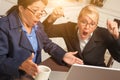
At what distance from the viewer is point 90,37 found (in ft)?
7.14

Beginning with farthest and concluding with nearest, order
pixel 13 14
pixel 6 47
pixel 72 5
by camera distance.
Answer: pixel 72 5 → pixel 13 14 → pixel 6 47

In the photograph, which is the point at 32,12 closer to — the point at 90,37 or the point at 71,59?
the point at 71,59

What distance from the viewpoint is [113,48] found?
2.24 metres

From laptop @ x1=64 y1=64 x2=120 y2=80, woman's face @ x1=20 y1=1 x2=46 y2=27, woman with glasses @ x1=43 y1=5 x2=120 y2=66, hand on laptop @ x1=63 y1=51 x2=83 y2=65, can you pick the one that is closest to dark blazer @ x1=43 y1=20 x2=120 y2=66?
woman with glasses @ x1=43 y1=5 x2=120 y2=66

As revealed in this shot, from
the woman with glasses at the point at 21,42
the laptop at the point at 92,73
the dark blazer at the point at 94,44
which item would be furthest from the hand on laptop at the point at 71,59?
the laptop at the point at 92,73

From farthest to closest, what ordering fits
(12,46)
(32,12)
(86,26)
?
(86,26) → (32,12) → (12,46)

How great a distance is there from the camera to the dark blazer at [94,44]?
2158 millimetres

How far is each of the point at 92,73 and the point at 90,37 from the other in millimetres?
935

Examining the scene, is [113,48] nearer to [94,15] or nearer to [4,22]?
[94,15]

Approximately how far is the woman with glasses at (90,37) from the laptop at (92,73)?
797 millimetres

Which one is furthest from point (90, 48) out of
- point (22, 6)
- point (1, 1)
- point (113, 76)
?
point (1, 1)

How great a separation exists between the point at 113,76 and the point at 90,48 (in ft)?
2.88

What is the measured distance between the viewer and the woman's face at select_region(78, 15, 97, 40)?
212 cm

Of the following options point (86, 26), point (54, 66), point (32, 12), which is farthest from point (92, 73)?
point (86, 26)
